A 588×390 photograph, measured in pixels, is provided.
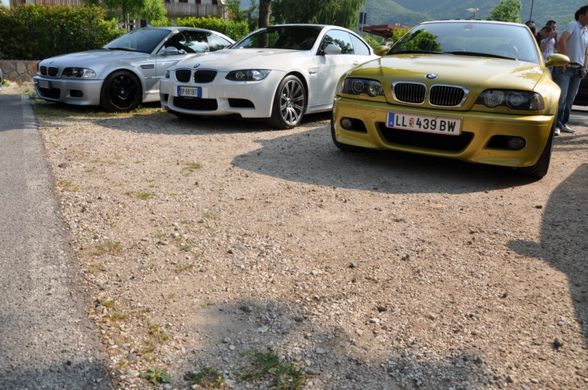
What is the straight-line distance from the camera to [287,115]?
794cm

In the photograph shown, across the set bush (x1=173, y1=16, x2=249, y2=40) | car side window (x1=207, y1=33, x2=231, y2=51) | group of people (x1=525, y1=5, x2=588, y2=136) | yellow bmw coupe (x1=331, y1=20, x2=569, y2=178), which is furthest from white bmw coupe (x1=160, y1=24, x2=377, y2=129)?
bush (x1=173, y1=16, x2=249, y2=40)

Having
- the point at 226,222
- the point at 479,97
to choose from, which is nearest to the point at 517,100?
the point at 479,97

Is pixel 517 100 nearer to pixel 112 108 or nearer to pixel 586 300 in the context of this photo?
pixel 586 300

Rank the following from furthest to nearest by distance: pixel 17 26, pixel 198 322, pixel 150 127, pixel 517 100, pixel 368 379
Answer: pixel 17 26 → pixel 150 127 → pixel 517 100 → pixel 198 322 → pixel 368 379

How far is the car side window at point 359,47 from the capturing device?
30.9 feet

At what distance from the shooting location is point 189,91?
771 centimetres

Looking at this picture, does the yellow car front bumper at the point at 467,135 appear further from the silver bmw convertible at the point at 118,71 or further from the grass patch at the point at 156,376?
the silver bmw convertible at the point at 118,71

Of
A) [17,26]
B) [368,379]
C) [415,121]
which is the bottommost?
[368,379]

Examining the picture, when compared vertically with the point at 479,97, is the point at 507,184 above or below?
below

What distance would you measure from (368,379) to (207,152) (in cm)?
441

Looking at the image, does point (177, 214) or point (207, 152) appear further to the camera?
point (207, 152)

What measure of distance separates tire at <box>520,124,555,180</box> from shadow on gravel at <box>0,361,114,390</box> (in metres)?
4.35

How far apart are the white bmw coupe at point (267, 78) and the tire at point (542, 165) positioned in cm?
347

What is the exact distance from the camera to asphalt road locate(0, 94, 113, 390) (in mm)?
2178
